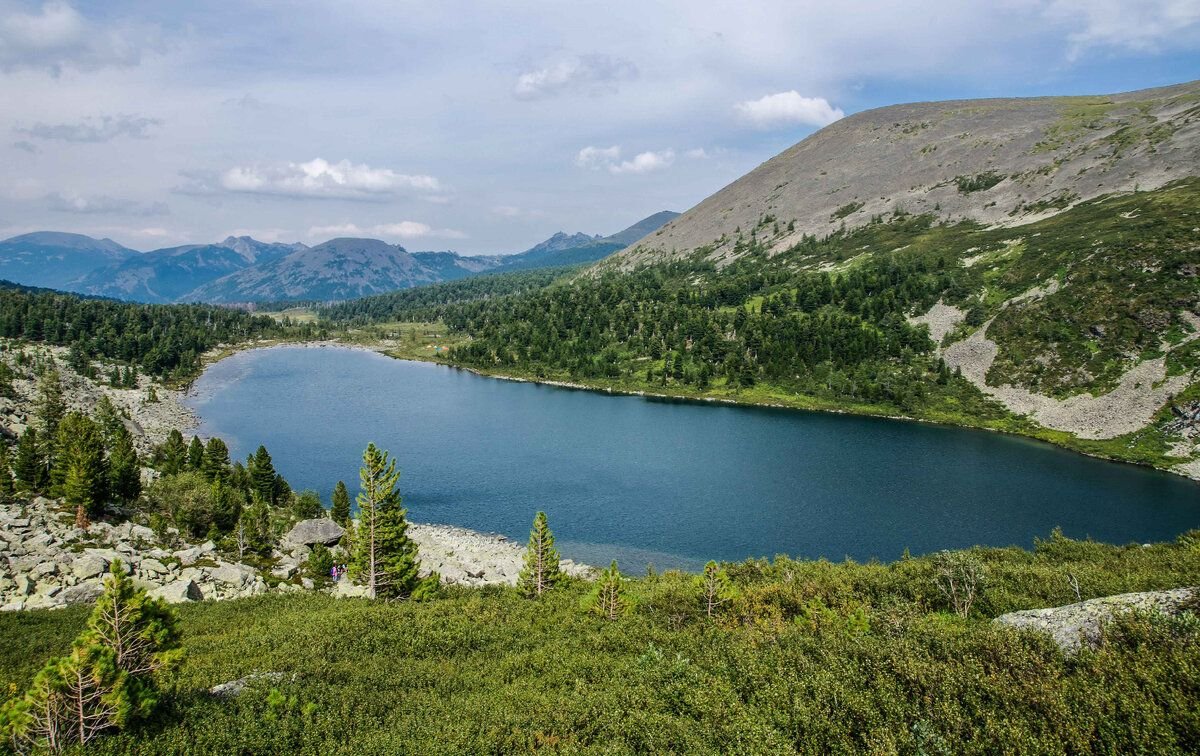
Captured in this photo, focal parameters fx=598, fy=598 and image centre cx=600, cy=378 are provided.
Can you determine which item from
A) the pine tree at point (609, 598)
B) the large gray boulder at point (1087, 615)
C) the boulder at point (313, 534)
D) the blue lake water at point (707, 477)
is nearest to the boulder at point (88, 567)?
the boulder at point (313, 534)

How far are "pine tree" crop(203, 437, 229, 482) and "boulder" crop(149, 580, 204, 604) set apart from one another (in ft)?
101

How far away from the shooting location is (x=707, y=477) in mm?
89688

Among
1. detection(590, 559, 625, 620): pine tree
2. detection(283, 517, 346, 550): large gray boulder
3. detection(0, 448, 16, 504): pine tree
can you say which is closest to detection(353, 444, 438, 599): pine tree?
detection(590, 559, 625, 620): pine tree

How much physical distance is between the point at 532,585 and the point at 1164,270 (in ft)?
489

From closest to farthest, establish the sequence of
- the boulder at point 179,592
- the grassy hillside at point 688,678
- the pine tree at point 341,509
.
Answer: the grassy hillside at point 688,678 < the boulder at point 179,592 < the pine tree at point 341,509

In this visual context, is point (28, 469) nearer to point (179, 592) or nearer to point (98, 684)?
point (179, 592)

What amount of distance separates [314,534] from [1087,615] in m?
60.3

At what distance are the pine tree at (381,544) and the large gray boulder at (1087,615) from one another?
36.3 metres

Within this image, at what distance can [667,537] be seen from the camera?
68438 mm

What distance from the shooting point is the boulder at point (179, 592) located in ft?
132

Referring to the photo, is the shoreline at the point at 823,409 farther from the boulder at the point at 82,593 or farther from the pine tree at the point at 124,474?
the boulder at the point at 82,593

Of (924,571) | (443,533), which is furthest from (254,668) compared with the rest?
(443,533)

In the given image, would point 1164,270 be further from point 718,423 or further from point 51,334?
point 51,334

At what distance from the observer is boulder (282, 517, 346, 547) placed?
59.3m
